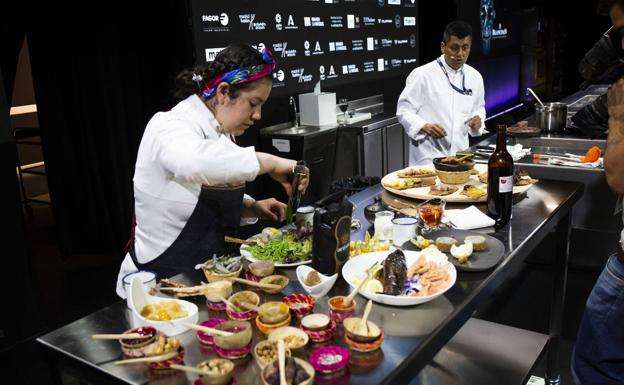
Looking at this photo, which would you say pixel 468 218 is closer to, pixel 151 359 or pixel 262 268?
pixel 262 268

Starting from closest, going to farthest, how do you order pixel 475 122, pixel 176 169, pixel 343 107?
Result: pixel 176 169
pixel 475 122
pixel 343 107

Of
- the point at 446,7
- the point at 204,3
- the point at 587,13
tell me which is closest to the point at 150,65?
the point at 204,3

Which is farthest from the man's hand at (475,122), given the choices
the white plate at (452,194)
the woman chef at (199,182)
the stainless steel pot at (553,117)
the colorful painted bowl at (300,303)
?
the colorful painted bowl at (300,303)

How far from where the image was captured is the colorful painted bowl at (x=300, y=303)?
139 cm

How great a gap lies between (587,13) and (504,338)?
1233 centimetres

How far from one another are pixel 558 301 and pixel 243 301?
75.1 inches

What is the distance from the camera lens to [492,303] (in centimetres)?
347

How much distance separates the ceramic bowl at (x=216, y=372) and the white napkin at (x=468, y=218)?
3.81 ft

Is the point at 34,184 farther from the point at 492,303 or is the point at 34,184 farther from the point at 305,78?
the point at 492,303

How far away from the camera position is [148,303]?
4.76 feet

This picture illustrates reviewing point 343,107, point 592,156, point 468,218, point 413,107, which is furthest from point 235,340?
point 343,107

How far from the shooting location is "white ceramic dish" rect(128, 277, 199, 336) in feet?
4.41

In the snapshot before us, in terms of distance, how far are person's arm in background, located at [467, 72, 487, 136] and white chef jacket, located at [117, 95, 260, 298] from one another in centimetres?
259

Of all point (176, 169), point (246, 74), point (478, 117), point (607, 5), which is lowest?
point (478, 117)
